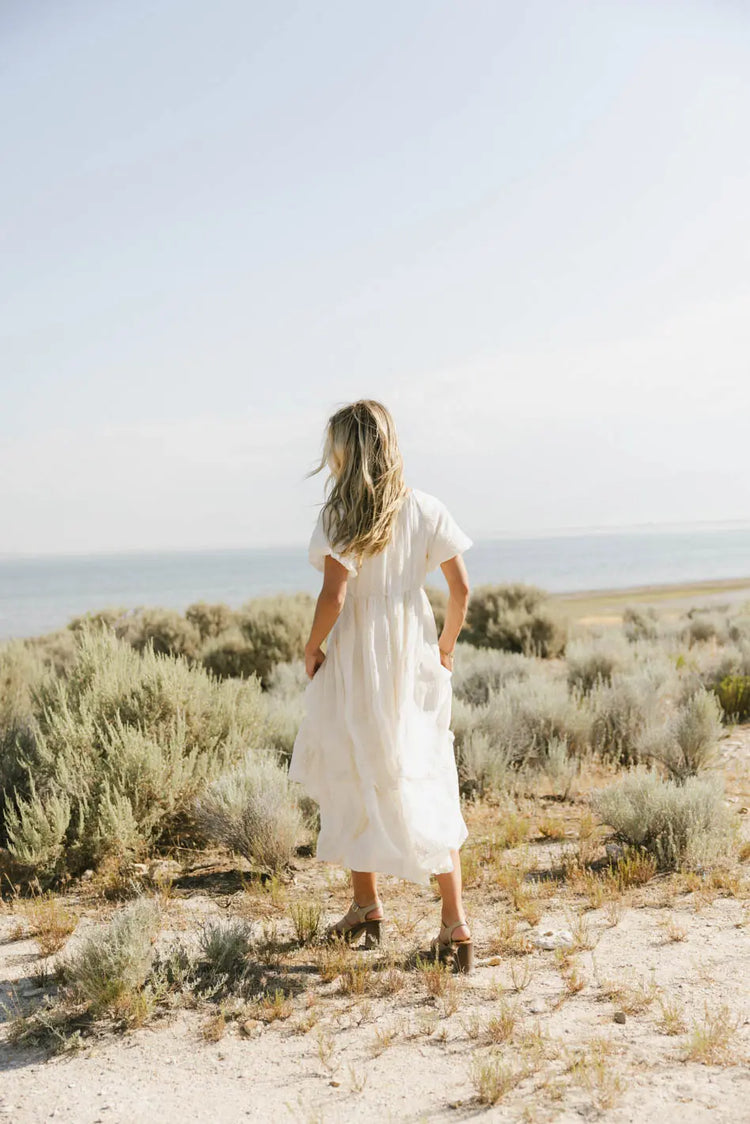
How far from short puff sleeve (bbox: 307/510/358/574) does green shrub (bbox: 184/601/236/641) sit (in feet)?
30.9

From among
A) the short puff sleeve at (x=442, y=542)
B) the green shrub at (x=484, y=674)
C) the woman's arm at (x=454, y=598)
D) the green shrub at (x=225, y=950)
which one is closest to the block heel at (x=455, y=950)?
the green shrub at (x=225, y=950)

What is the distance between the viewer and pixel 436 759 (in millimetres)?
3695

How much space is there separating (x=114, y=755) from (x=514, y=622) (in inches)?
379

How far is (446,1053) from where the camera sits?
2.94 m

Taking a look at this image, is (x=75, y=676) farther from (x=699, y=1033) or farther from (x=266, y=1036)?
(x=699, y=1033)

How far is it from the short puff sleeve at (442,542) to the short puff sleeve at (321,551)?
1.23 feet

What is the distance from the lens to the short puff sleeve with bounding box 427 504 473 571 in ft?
12.1

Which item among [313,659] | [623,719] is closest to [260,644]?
[623,719]

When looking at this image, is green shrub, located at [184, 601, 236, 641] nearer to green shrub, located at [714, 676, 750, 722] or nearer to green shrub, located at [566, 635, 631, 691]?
green shrub, located at [566, 635, 631, 691]

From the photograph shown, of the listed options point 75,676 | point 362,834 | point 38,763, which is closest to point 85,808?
point 38,763

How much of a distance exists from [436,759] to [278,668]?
6.37m

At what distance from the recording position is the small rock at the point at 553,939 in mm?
3814

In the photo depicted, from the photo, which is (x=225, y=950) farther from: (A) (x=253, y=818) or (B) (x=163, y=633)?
(B) (x=163, y=633)

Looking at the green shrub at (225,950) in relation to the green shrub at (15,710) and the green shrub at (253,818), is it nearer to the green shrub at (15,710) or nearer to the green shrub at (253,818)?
the green shrub at (253,818)
